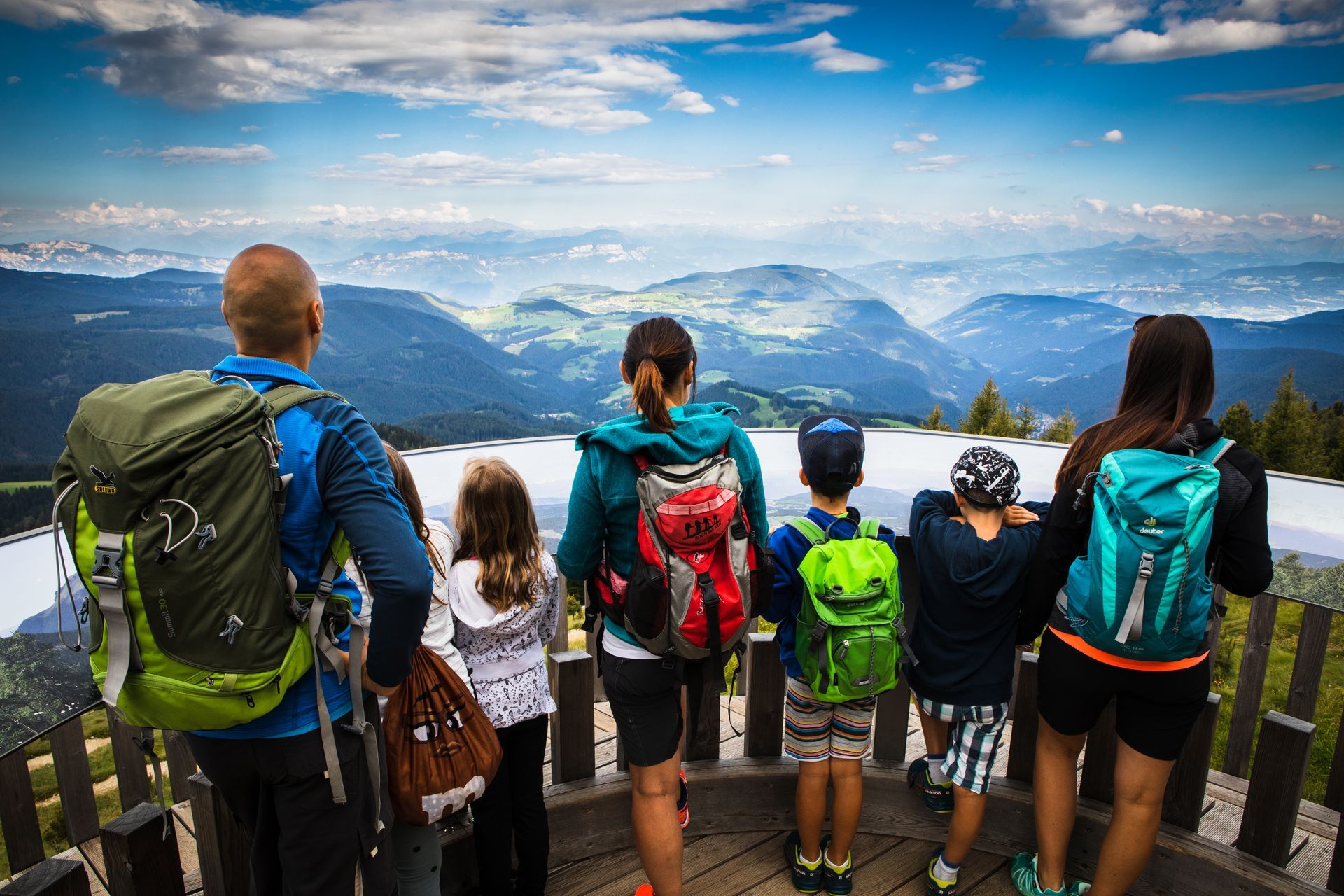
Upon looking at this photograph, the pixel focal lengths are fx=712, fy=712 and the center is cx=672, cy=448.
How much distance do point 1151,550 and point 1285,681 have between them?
549cm

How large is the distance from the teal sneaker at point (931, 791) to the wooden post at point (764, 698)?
1.55 feet

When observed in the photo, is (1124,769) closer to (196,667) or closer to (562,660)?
(562,660)

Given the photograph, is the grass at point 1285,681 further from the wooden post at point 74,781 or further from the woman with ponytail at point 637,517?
the wooden post at point 74,781

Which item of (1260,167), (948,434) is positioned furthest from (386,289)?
(948,434)

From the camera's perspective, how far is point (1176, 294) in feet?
148

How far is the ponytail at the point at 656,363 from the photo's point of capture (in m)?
1.89

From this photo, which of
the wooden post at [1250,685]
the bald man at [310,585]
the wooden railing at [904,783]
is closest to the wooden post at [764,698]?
the wooden railing at [904,783]

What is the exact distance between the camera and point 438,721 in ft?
5.81

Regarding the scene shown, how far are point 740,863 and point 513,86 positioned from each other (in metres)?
51.3

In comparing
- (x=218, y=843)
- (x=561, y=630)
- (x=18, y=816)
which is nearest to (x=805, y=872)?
(x=561, y=630)

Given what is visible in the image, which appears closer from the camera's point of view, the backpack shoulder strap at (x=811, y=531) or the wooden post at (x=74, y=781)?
the backpack shoulder strap at (x=811, y=531)

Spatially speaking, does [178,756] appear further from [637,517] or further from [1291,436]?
[1291,436]

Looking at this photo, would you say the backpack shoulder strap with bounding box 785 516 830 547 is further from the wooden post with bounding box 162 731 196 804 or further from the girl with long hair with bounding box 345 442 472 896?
the wooden post with bounding box 162 731 196 804

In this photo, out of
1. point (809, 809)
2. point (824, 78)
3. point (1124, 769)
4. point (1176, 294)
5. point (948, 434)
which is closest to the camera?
point (1124, 769)
